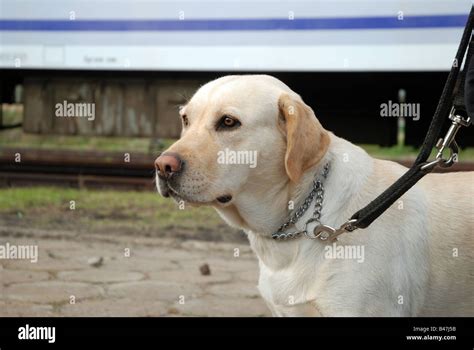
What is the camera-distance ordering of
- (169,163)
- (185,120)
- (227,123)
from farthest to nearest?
(185,120)
(227,123)
(169,163)

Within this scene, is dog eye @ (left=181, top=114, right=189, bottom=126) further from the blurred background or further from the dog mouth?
the blurred background

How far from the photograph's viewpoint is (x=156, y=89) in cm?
590

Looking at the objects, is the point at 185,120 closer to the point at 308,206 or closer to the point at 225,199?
the point at 225,199

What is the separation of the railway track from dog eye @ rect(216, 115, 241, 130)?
3792 mm

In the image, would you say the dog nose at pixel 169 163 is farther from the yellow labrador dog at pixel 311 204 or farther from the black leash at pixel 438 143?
the black leash at pixel 438 143

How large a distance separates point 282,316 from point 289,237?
0.26 m

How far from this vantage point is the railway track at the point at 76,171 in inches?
242

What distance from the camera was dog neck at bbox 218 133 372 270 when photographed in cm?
237

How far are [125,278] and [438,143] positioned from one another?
2.30 meters

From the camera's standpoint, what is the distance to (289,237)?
7.85 feet

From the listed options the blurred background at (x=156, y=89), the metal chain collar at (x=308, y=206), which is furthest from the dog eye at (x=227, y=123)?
the blurred background at (x=156, y=89)

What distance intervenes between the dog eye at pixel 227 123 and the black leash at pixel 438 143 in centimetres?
43

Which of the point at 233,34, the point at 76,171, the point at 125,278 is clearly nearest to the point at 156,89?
the point at 233,34
